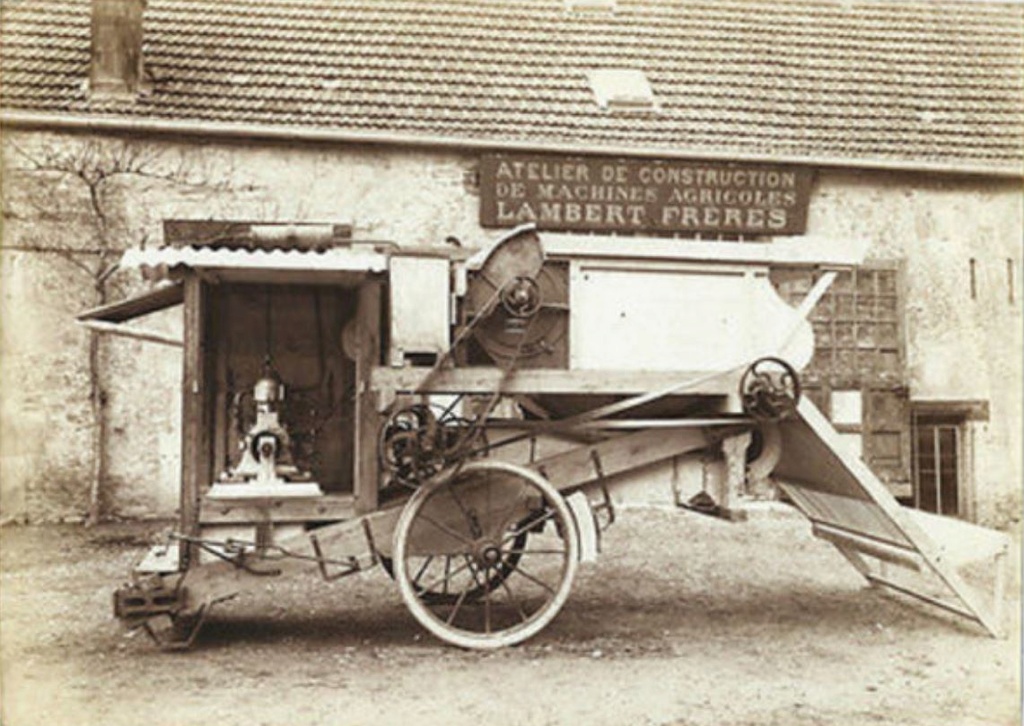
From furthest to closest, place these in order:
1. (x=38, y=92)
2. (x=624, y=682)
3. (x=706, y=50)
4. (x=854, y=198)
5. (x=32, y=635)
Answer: (x=706, y=50) → (x=854, y=198) → (x=38, y=92) → (x=32, y=635) → (x=624, y=682)

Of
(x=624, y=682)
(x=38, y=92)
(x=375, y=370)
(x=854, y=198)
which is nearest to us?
(x=624, y=682)

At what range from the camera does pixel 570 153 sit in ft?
36.9

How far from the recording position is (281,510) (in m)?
5.37

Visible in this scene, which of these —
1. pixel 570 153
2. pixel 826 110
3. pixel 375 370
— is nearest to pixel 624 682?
pixel 375 370

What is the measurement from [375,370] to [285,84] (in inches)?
272

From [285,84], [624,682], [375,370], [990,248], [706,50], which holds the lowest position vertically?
[624,682]

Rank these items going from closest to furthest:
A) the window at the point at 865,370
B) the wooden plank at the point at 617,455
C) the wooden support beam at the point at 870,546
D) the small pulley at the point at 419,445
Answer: the small pulley at the point at 419,445, the wooden plank at the point at 617,455, the wooden support beam at the point at 870,546, the window at the point at 865,370

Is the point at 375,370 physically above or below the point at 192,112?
below

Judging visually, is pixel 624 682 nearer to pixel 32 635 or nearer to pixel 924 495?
pixel 32 635

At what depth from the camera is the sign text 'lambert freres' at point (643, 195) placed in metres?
11.2

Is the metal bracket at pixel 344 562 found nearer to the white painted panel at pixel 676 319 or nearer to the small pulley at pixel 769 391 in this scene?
the white painted panel at pixel 676 319

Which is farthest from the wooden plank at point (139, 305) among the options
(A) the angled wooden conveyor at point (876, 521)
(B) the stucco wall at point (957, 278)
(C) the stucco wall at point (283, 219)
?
(B) the stucco wall at point (957, 278)

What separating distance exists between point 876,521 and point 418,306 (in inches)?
116

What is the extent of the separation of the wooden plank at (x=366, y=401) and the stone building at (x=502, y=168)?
5.36 metres
